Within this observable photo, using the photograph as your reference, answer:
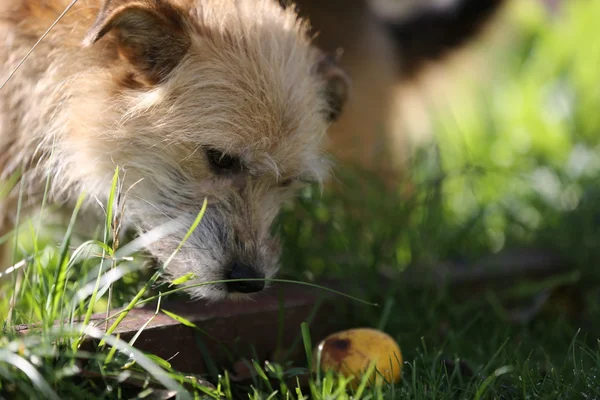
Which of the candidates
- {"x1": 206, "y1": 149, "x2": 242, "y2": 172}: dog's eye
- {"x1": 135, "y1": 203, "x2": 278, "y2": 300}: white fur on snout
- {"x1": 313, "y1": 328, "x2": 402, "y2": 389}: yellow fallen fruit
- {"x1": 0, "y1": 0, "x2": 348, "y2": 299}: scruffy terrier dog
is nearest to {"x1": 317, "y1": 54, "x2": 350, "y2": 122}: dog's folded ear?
{"x1": 0, "y1": 0, "x2": 348, "y2": 299}: scruffy terrier dog

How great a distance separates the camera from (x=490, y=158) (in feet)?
14.2

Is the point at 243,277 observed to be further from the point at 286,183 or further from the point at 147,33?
the point at 147,33

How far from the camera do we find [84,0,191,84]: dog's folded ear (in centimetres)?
201

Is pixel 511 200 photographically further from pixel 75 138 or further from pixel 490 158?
pixel 75 138

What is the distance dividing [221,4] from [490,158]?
253 cm

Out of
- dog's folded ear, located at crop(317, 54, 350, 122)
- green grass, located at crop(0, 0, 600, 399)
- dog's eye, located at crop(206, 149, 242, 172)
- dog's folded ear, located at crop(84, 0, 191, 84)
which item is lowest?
green grass, located at crop(0, 0, 600, 399)

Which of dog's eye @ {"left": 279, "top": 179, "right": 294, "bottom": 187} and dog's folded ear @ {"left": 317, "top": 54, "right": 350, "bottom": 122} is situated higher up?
dog's folded ear @ {"left": 317, "top": 54, "right": 350, "bottom": 122}

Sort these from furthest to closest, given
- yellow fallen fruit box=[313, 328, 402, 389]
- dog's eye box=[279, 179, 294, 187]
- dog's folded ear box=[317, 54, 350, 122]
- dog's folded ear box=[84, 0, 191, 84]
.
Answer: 1. dog's folded ear box=[317, 54, 350, 122]
2. dog's eye box=[279, 179, 294, 187]
3. dog's folded ear box=[84, 0, 191, 84]
4. yellow fallen fruit box=[313, 328, 402, 389]

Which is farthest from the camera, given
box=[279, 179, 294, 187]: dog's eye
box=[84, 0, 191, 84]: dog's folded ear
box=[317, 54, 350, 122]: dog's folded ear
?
box=[317, 54, 350, 122]: dog's folded ear

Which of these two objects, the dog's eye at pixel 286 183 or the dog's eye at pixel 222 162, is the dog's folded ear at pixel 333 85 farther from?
the dog's eye at pixel 222 162

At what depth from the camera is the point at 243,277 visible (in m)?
2.04

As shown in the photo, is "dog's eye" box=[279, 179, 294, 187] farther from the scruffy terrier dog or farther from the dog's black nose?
the dog's black nose

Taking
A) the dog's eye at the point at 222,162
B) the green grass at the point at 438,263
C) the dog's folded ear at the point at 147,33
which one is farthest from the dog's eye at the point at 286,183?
the dog's folded ear at the point at 147,33

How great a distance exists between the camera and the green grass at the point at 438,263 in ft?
5.27
